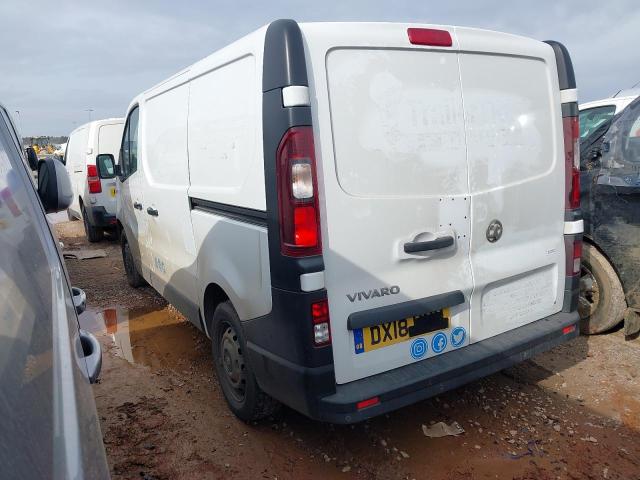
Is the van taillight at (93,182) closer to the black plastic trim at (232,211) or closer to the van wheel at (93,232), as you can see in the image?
the van wheel at (93,232)

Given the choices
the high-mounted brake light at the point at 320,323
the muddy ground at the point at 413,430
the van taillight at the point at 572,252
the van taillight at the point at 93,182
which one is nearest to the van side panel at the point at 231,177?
the high-mounted brake light at the point at 320,323

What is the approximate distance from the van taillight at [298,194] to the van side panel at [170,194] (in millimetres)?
1359

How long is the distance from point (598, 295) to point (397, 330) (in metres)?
2.33

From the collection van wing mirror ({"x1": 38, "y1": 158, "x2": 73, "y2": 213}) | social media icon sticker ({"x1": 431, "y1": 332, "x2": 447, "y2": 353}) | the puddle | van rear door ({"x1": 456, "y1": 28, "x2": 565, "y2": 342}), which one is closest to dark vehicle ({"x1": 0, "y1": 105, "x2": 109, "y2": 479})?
van wing mirror ({"x1": 38, "y1": 158, "x2": 73, "y2": 213})

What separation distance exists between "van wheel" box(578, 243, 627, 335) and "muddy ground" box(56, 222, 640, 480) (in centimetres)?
17

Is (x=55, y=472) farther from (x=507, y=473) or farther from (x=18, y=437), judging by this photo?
(x=507, y=473)

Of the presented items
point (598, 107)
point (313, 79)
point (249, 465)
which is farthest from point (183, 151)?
point (598, 107)

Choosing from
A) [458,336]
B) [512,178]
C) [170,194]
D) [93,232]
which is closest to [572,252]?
[512,178]

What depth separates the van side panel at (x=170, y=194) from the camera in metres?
3.47

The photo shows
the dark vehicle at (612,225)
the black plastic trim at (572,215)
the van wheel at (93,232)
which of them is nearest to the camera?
the black plastic trim at (572,215)

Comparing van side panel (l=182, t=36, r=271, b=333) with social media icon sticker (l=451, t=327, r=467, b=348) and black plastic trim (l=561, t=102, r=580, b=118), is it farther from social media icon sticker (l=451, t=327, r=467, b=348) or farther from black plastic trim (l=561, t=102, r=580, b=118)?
black plastic trim (l=561, t=102, r=580, b=118)

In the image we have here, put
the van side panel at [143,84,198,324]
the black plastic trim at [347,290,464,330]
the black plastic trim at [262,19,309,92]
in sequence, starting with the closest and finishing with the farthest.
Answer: the black plastic trim at [262,19,309,92] → the black plastic trim at [347,290,464,330] → the van side panel at [143,84,198,324]

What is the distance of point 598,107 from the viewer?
6.44m

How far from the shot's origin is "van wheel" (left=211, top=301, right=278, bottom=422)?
286 centimetres
